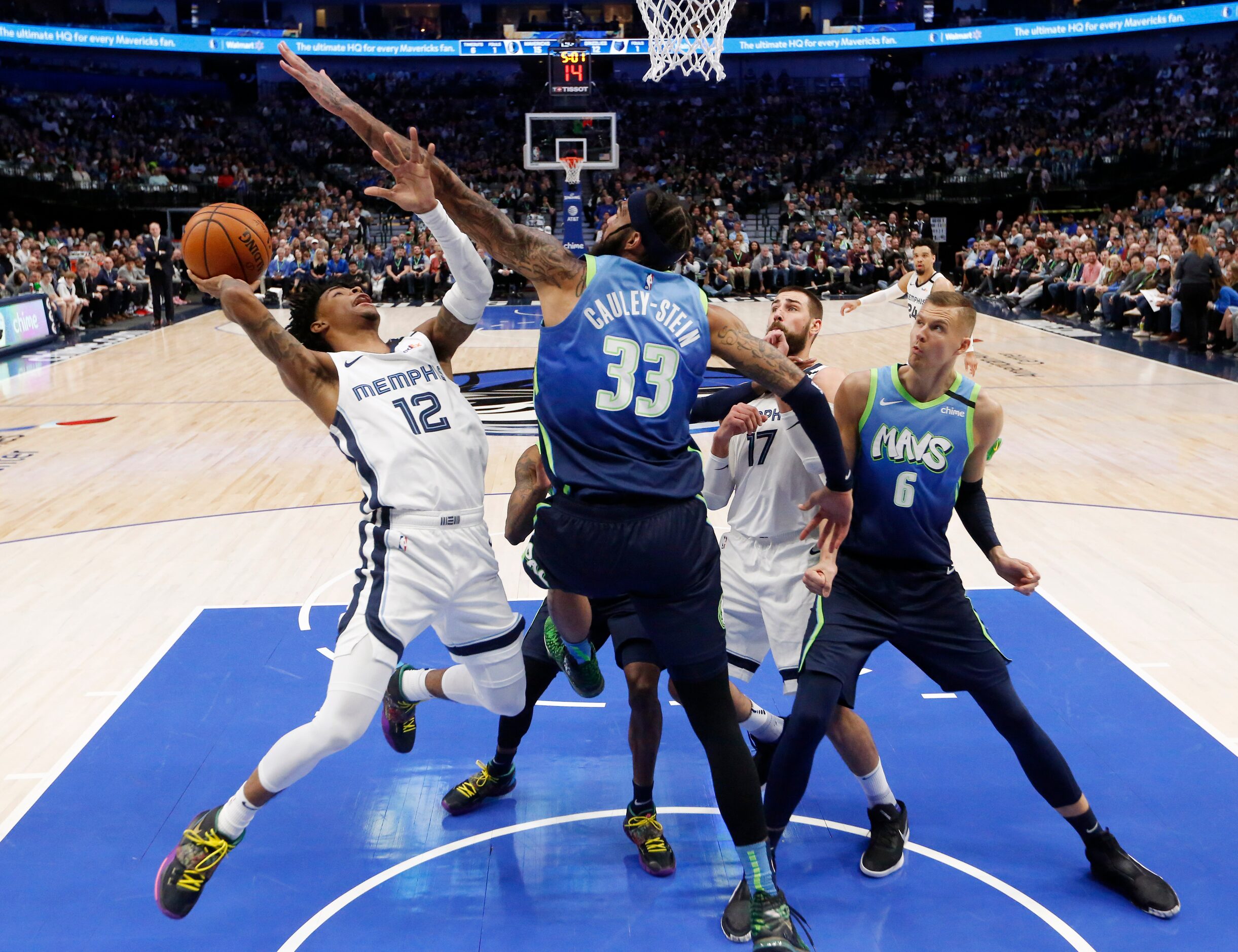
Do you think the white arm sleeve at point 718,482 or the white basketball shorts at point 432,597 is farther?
the white arm sleeve at point 718,482

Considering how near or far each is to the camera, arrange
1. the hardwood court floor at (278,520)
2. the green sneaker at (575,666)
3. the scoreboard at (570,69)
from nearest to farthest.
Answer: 1. the green sneaker at (575,666)
2. the hardwood court floor at (278,520)
3. the scoreboard at (570,69)

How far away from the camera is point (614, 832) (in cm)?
397

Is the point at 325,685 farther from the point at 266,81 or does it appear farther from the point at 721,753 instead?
the point at 266,81

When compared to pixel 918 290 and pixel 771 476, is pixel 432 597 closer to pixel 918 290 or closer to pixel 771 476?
pixel 771 476

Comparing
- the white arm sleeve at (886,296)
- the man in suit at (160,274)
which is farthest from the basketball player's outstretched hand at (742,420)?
the man in suit at (160,274)

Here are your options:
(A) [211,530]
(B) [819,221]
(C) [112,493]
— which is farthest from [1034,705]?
(B) [819,221]

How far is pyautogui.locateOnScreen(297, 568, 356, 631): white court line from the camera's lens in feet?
19.3

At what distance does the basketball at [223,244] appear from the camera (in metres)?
4.15

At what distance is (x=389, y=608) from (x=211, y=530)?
4645mm

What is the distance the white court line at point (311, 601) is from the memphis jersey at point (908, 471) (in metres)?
2.88

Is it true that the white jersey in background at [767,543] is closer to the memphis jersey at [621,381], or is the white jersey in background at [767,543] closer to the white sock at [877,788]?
the white sock at [877,788]

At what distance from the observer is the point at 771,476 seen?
4.20 metres

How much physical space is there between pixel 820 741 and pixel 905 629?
0.46 m

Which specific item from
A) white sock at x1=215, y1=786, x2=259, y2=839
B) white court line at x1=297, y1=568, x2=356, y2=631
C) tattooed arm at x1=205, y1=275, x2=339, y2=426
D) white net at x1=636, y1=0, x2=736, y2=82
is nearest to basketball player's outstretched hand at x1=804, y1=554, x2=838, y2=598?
tattooed arm at x1=205, y1=275, x2=339, y2=426
